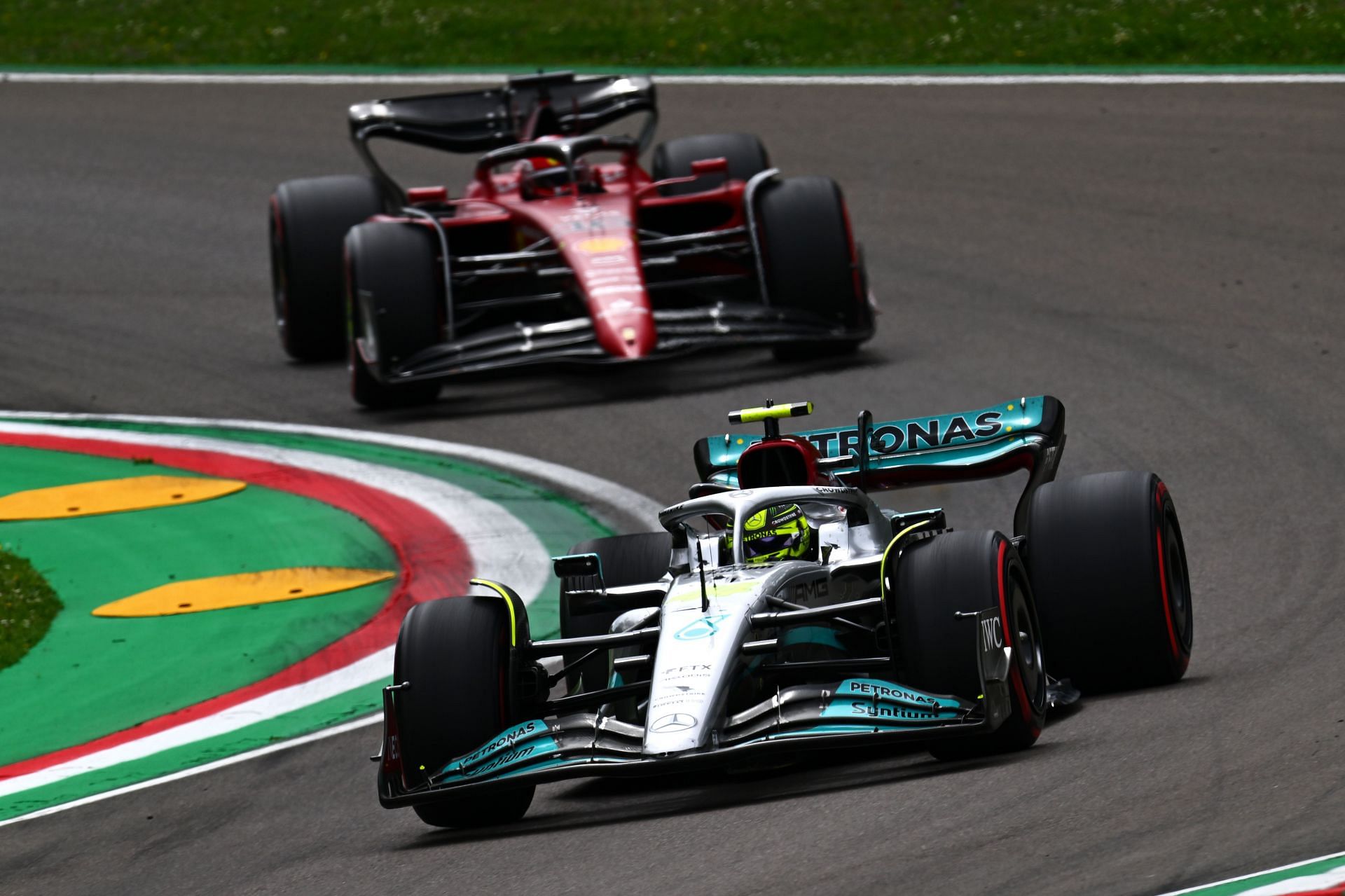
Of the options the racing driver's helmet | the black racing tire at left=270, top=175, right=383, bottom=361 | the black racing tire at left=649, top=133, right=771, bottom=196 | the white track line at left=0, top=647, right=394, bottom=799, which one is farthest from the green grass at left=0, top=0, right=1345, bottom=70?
Answer: the racing driver's helmet

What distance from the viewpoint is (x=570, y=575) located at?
8.49 m

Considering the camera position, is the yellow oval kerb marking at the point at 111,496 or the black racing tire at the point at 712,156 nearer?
the yellow oval kerb marking at the point at 111,496

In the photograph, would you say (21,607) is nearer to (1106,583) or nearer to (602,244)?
(602,244)

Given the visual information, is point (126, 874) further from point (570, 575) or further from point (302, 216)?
point (302, 216)

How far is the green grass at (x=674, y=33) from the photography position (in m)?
23.4

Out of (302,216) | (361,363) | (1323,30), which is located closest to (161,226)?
(302,216)

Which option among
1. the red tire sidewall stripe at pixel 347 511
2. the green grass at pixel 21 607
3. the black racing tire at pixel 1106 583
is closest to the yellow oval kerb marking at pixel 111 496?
the red tire sidewall stripe at pixel 347 511

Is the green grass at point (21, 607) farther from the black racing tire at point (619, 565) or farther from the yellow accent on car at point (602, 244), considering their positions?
the yellow accent on car at point (602, 244)

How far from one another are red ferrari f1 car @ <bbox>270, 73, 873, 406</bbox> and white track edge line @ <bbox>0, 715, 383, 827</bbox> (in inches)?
207

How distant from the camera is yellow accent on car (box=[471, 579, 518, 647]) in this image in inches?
314

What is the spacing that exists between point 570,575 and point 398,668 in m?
0.90

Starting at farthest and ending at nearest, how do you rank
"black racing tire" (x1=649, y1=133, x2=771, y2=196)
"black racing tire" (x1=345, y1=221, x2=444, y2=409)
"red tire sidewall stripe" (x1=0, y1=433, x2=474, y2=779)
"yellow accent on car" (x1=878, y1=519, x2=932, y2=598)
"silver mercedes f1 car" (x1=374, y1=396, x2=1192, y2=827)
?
"black racing tire" (x1=649, y1=133, x2=771, y2=196) < "black racing tire" (x1=345, y1=221, x2=444, y2=409) < "red tire sidewall stripe" (x1=0, y1=433, x2=474, y2=779) < "yellow accent on car" (x1=878, y1=519, x2=932, y2=598) < "silver mercedes f1 car" (x1=374, y1=396, x2=1192, y2=827)

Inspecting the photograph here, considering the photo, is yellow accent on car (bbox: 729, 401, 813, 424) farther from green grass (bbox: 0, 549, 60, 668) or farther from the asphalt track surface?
green grass (bbox: 0, 549, 60, 668)

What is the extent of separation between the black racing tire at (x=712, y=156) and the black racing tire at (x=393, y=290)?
9.71 ft
